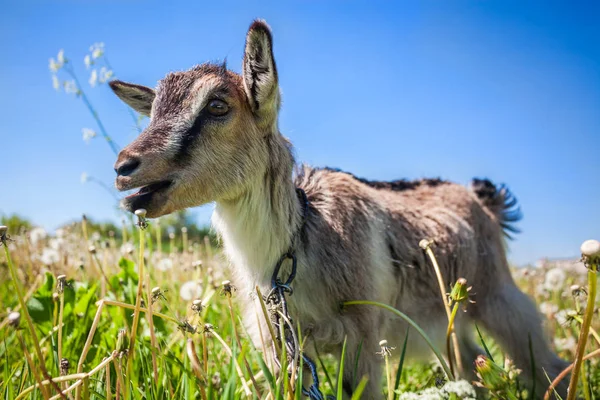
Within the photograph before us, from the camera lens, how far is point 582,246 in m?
1.20

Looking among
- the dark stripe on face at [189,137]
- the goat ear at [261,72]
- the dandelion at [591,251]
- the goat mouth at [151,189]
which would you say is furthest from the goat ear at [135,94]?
the dandelion at [591,251]

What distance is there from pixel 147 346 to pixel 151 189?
866 millimetres

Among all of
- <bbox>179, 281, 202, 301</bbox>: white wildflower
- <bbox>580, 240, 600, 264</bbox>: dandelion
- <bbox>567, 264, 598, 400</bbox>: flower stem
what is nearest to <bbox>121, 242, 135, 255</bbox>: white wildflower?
Answer: <bbox>179, 281, 202, 301</bbox>: white wildflower

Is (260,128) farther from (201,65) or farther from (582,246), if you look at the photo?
(582,246)

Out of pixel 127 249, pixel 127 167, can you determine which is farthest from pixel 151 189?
pixel 127 249

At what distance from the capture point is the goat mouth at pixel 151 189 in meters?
2.44

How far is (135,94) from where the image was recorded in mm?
3299

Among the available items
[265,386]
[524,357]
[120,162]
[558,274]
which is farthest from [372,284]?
[558,274]

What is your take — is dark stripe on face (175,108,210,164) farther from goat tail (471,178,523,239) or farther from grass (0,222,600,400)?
goat tail (471,178,523,239)

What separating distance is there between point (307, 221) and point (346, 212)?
0.98 ft

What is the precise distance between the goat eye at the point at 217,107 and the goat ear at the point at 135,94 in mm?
785

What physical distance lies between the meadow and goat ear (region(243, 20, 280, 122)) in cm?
97

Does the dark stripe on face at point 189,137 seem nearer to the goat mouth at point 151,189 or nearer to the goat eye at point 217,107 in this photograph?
the goat eye at point 217,107

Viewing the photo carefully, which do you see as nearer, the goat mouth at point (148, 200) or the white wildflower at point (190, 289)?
the goat mouth at point (148, 200)
